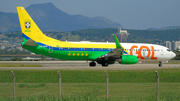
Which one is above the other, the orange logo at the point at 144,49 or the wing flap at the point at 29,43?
the wing flap at the point at 29,43

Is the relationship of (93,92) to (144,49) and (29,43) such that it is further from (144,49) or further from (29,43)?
(144,49)

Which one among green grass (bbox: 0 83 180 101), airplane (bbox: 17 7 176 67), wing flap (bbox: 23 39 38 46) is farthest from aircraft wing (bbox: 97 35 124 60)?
green grass (bbox: 0 83 180 101)

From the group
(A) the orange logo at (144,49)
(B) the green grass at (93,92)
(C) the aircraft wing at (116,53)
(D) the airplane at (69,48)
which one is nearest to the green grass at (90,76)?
(B) the green grass at (93,92)

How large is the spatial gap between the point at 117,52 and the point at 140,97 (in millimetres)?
20141

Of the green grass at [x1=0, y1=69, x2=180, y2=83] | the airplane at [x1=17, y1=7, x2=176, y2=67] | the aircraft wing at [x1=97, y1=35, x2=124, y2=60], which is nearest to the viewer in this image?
the green grass at [x1=0, y1=69, x2=180, y2=83]

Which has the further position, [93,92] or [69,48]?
A: [69,48]

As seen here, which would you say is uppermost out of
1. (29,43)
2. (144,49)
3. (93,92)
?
(29,43)

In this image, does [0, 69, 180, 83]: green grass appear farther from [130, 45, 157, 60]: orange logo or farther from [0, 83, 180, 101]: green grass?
[130, 45, 157, 60]: orange logo

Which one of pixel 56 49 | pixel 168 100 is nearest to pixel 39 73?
pixel 56 49

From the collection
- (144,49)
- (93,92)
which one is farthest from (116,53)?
(93,92)

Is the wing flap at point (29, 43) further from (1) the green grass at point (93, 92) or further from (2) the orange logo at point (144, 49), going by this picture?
(1) the green grass at point (93, 92)

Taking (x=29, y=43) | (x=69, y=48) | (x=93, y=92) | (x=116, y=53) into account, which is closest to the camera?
(x=93, y=92)

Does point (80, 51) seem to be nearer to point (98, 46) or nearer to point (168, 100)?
point (98, 46)

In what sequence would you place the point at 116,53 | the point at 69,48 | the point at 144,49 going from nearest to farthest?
1. the point at 116,53
2. the point at 69,48
3. the point at 144,49
